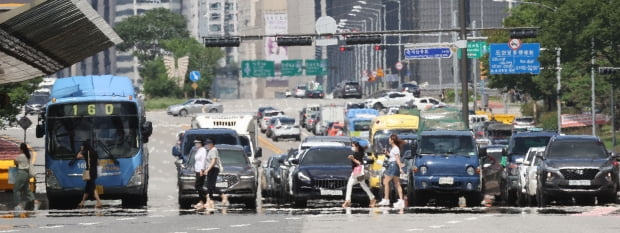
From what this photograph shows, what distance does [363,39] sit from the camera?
65125 millimetres

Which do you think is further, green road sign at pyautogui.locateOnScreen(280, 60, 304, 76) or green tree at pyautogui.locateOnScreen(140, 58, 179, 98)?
green road sign at pyautogui.locateOnScreen(280, 60, 304, 76)

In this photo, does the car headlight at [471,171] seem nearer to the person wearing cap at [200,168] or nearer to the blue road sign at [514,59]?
the person wearing cap at [200,168]

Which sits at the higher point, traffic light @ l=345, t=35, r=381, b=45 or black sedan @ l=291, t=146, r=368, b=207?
traffic light @ l=345, t=35, r=381, b=45

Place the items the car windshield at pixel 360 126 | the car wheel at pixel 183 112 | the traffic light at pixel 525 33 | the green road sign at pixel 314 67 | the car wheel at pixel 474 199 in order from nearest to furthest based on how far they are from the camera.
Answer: the car wheel at pixel 474 199 < the traffic light at pixel 525 33 < the car windshield at pixel 360 126 < the car wheel at pixel 183 112 < the green road sign at pixel 314 67

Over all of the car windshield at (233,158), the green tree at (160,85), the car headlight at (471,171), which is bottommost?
the car headlight at (471,171)

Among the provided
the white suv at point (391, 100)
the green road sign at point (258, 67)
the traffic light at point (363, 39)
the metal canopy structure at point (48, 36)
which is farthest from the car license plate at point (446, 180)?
the green road sign at point (258, 67)

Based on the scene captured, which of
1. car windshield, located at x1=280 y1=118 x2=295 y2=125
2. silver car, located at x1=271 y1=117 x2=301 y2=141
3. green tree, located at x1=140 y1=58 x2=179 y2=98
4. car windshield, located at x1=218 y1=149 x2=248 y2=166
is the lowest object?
silver car, located at x1=271 y1=117 x2=301 y2=141

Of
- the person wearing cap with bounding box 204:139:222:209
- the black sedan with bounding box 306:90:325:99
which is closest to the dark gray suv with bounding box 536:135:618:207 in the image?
the person wearing cap with bounding box 204:139:222:209

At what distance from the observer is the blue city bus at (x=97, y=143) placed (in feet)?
120

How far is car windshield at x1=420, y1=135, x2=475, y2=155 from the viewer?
112 ft

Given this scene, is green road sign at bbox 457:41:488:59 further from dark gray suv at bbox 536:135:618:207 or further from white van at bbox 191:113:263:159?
dark gray suv at bbox 536:135:618:207

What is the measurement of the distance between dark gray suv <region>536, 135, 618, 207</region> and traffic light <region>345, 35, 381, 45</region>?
30.5 meters

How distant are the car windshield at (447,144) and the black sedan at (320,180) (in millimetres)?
1780

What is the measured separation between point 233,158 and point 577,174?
328 inches
